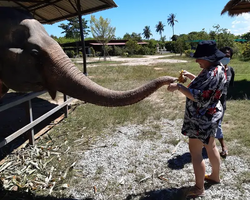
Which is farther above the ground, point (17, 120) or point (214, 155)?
point (214, 155)

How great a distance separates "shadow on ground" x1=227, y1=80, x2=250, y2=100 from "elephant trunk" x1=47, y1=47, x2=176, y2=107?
6.51 meters

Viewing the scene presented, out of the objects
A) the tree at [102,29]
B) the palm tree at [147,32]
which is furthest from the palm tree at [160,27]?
the tree at [102,29]

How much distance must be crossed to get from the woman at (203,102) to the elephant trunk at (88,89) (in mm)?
383

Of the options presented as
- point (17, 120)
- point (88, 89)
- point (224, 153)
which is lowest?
point (224, 153)

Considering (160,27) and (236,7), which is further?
(160,27)

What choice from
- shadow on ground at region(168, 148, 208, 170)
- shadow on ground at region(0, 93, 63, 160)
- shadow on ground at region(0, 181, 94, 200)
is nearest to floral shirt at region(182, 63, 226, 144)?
shadow on ground at region(168, 148, 208, 170)

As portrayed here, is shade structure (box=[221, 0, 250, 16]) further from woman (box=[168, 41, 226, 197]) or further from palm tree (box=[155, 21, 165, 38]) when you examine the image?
palm tree (box=[155, 21, 165, 38])

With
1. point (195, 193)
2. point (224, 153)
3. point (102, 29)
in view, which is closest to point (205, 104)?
point (195, 193)

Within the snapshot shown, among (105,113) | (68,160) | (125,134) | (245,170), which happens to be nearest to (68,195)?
(68,160)

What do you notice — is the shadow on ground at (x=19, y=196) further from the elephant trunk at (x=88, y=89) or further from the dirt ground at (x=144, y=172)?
the elephant trunk at (x=88, y=89)

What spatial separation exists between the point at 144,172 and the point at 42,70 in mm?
2242

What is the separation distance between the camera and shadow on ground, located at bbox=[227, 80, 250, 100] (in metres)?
8.12

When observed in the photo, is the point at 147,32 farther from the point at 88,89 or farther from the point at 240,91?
the point at 88,89

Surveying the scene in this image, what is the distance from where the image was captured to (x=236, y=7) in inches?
417
